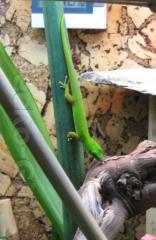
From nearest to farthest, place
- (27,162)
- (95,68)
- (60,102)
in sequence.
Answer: (27,162), (60,102), (95,68)

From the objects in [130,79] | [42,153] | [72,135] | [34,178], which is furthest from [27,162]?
[42,153]

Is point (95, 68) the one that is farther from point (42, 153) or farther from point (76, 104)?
point (42, 153)

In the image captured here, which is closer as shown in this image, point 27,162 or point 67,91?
point 27,162

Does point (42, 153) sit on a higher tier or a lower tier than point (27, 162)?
higher

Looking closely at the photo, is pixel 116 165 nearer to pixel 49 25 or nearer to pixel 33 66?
pixel 49 25

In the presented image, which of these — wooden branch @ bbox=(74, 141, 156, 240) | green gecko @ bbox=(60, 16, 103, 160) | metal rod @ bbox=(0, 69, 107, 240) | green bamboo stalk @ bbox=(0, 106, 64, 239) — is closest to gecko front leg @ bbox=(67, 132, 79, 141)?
green gecko @ bbox=(60, 16, 103, 160)

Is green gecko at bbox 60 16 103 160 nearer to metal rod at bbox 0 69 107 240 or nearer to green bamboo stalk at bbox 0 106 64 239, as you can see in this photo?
green bamboo stalk at bbox 0 106 64 239
